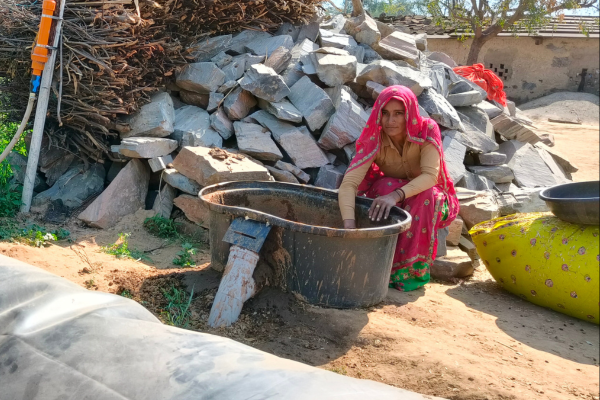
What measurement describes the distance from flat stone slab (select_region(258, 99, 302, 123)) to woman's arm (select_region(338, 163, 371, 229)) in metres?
1.43

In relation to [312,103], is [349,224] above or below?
below

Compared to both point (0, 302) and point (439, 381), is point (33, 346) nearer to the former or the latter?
point (0, 302)

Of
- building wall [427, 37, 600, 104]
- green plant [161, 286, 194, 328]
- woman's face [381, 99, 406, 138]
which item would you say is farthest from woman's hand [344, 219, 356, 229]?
building wall [427, 37, 600, 104]

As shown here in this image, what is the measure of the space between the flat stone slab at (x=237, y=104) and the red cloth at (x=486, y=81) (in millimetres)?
3442

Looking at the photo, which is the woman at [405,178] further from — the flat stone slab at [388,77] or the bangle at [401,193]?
the flat stone slab at [388,77]

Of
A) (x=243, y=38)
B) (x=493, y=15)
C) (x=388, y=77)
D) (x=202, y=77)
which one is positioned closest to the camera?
(x=202, y=77)

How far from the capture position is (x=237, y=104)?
5.10m

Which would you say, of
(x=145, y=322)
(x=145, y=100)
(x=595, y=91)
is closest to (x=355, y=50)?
(x=145, y=100)

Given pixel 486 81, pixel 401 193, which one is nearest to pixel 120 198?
pixel 401 193

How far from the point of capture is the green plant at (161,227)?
449 cm

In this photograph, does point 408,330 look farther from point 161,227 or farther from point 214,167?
point 161,227

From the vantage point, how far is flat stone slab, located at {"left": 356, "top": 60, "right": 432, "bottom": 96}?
17.6 feet

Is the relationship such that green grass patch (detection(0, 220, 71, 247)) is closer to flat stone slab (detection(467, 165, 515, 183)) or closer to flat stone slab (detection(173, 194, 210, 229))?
flat stone slab (detection(173, 194, 210, 229))

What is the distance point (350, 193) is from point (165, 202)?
1.80m
